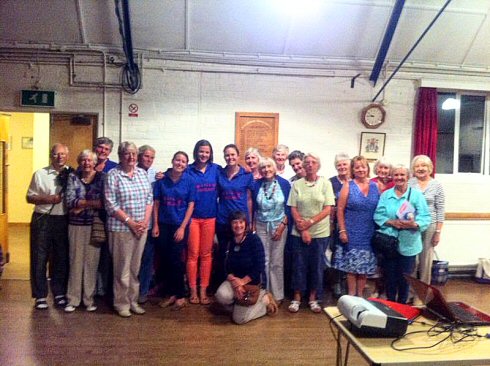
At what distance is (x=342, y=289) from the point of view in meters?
4.76

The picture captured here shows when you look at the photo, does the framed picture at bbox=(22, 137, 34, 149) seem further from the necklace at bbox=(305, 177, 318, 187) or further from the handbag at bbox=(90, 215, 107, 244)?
the necklace at bbox=(305, 177, 318, 187)

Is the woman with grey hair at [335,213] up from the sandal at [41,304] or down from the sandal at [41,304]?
up

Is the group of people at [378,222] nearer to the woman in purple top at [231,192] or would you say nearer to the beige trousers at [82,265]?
the woman in purple top at [231,192]

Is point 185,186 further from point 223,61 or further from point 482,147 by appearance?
point 482,147

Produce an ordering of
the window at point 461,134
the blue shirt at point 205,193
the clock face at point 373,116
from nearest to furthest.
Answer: the blue shirt at point 205,193
the clock face at point 373,116
the window at point 461,134

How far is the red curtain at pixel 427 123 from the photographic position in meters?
5.69

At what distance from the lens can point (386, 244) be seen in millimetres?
3895

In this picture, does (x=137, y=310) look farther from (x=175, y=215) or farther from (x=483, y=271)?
(x=483, y=271)

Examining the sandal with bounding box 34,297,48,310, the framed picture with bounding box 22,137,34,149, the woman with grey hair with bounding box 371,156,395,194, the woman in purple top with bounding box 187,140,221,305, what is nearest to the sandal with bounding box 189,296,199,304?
the woman in purple top with bounding box 187,140,221,305

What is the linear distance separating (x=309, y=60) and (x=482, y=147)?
271cm

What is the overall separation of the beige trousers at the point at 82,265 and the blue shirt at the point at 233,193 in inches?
46.3

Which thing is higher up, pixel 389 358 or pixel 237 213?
pixel 237 213

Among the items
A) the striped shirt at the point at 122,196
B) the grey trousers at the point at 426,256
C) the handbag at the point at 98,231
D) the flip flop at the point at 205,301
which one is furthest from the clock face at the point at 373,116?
the handbag at the point at 98,231

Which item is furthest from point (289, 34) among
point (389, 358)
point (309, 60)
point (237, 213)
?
point (389, 358)
